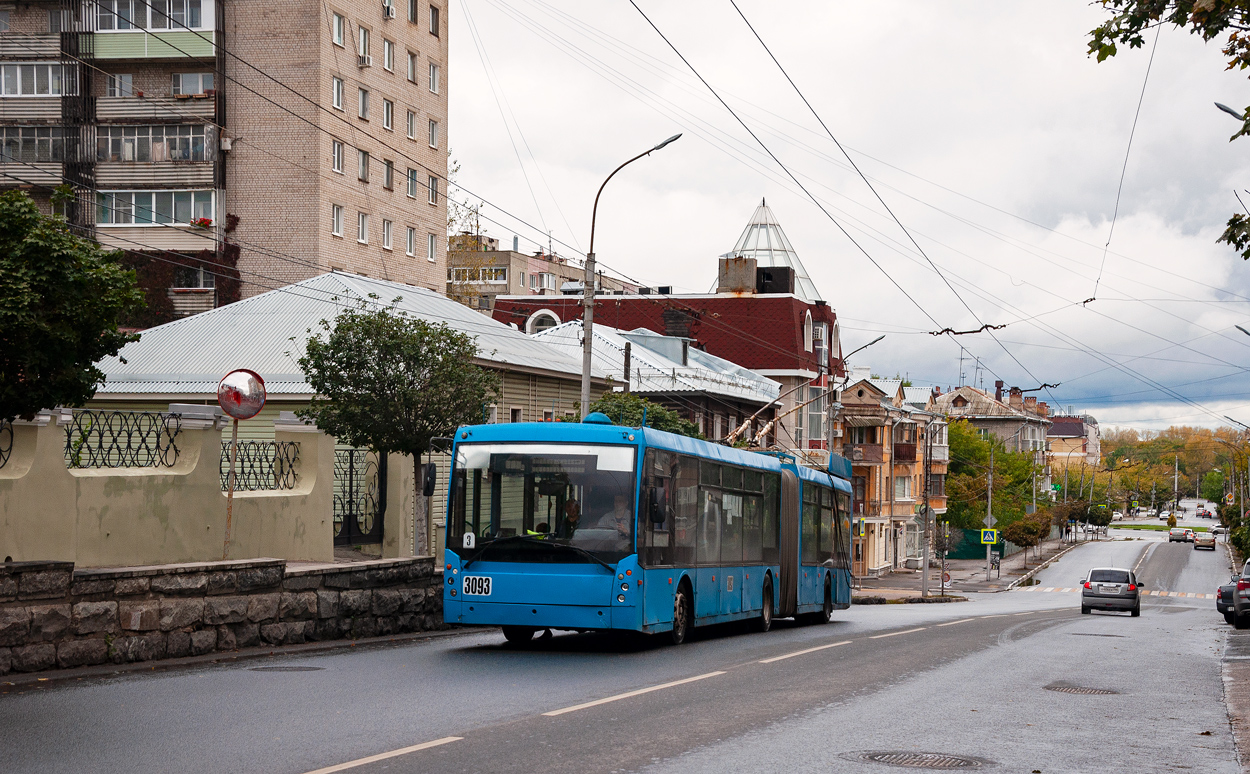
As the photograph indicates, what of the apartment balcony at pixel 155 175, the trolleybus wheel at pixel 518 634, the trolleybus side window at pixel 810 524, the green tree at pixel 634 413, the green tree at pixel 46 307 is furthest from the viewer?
the apartment balcony at pixel 155 175

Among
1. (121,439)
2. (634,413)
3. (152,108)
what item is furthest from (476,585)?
(152,108)

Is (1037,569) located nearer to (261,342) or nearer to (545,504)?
(261,342)

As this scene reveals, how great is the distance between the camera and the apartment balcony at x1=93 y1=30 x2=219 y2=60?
54.2m

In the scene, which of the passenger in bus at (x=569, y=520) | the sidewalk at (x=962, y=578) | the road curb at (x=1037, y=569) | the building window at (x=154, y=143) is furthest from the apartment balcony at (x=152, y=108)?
the road curb at (x=1037, y=569)

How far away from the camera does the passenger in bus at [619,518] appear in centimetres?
1577

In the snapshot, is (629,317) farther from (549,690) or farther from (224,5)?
(549,690)

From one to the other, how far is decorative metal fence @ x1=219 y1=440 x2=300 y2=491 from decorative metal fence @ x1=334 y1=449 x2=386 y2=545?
2.67 metres

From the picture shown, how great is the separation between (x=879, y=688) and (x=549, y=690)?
3.10 m

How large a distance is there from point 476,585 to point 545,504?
1235 millimetres

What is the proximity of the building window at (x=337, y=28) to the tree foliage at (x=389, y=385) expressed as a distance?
110 feet

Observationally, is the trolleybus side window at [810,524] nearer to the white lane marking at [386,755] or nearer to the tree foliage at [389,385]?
the tree foliage at [389,385]

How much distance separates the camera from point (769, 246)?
261ft

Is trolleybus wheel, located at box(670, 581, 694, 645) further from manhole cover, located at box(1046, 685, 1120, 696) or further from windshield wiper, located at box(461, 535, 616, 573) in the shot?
manhole cover, located at box(1046, 685, 1120, 696)

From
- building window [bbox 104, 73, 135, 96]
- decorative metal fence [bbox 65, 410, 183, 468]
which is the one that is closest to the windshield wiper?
decorative metal fence [bbox 65, 410, 183, 468]
